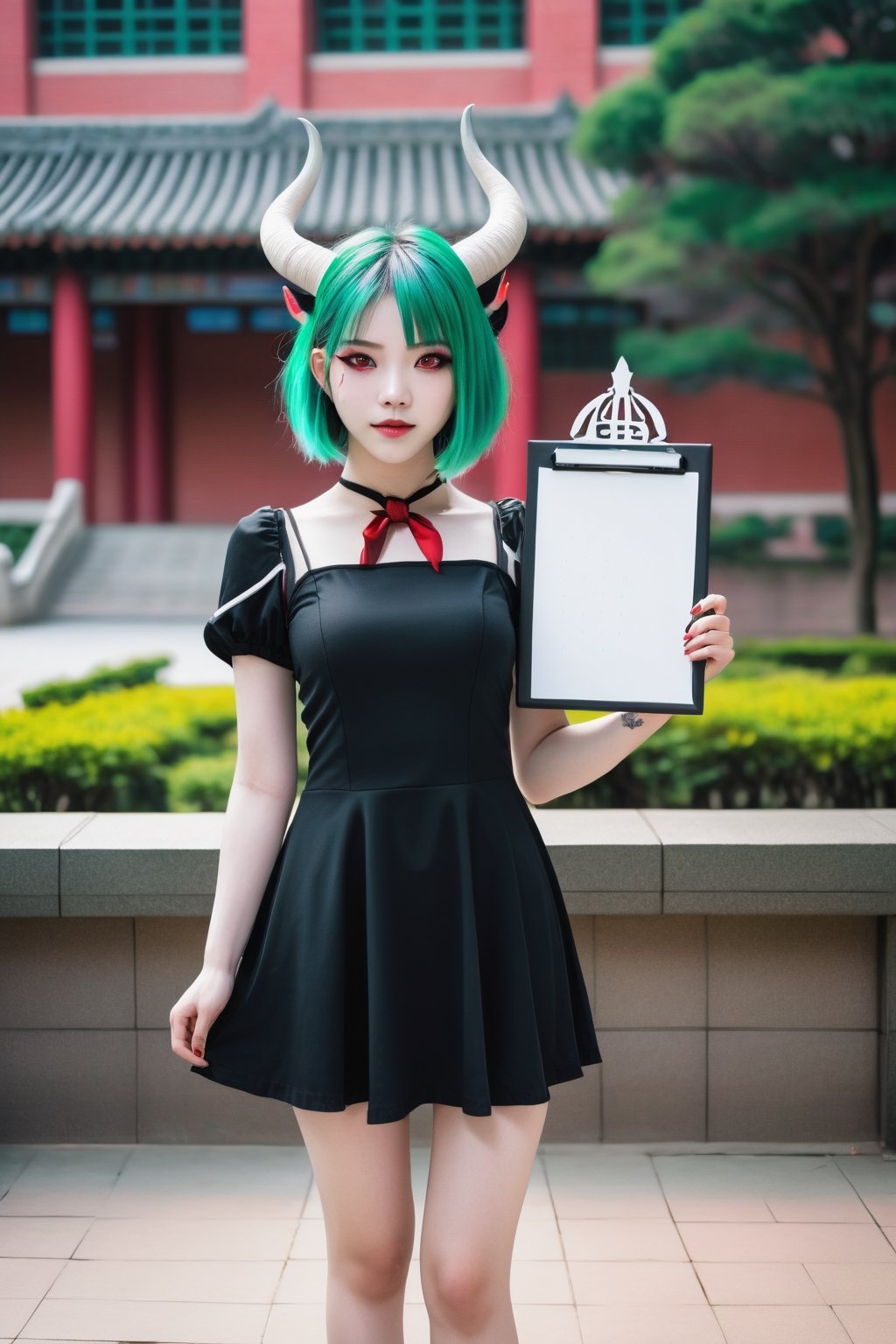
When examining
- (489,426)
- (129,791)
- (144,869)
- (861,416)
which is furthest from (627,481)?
(861,416)

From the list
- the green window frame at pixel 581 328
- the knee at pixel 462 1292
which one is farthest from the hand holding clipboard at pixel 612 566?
the green window frame at pixel 581 328

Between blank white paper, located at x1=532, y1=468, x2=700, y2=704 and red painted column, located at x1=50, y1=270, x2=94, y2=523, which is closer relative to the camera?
blank white paper, located at x1=532, y1=468, x2=700, y2=704

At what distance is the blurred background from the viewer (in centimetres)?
1127

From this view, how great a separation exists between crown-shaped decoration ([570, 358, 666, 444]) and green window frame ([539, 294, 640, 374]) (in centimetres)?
1491

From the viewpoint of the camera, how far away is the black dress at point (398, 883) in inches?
71.8

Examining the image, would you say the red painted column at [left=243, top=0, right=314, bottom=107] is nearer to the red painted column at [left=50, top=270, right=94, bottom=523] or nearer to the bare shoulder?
the red painted column at [left=50, top=270, right=94, bottom=523]

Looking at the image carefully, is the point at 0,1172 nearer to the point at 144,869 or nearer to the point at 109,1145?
the point at 109,1145

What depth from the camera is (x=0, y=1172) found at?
10.4ft

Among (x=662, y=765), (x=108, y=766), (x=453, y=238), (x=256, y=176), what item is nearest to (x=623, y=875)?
(x=662, y=765)

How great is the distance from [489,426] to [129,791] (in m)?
3.31

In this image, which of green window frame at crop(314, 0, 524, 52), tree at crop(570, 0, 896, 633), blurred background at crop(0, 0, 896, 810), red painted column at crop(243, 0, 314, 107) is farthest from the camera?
green window frame at crop(314, 0, 524, 52)

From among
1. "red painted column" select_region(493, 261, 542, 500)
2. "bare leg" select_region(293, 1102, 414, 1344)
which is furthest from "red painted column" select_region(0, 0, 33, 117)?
"bare leg" select_region(293, 1102, 414, 1344)

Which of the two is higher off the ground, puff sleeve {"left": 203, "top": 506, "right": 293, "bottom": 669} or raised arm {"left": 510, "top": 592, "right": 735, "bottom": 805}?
puff sleeve {"left": 203, "top": 506, "right": 293, "bottom": 669}

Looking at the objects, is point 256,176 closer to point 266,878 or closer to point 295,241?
point 295,241
